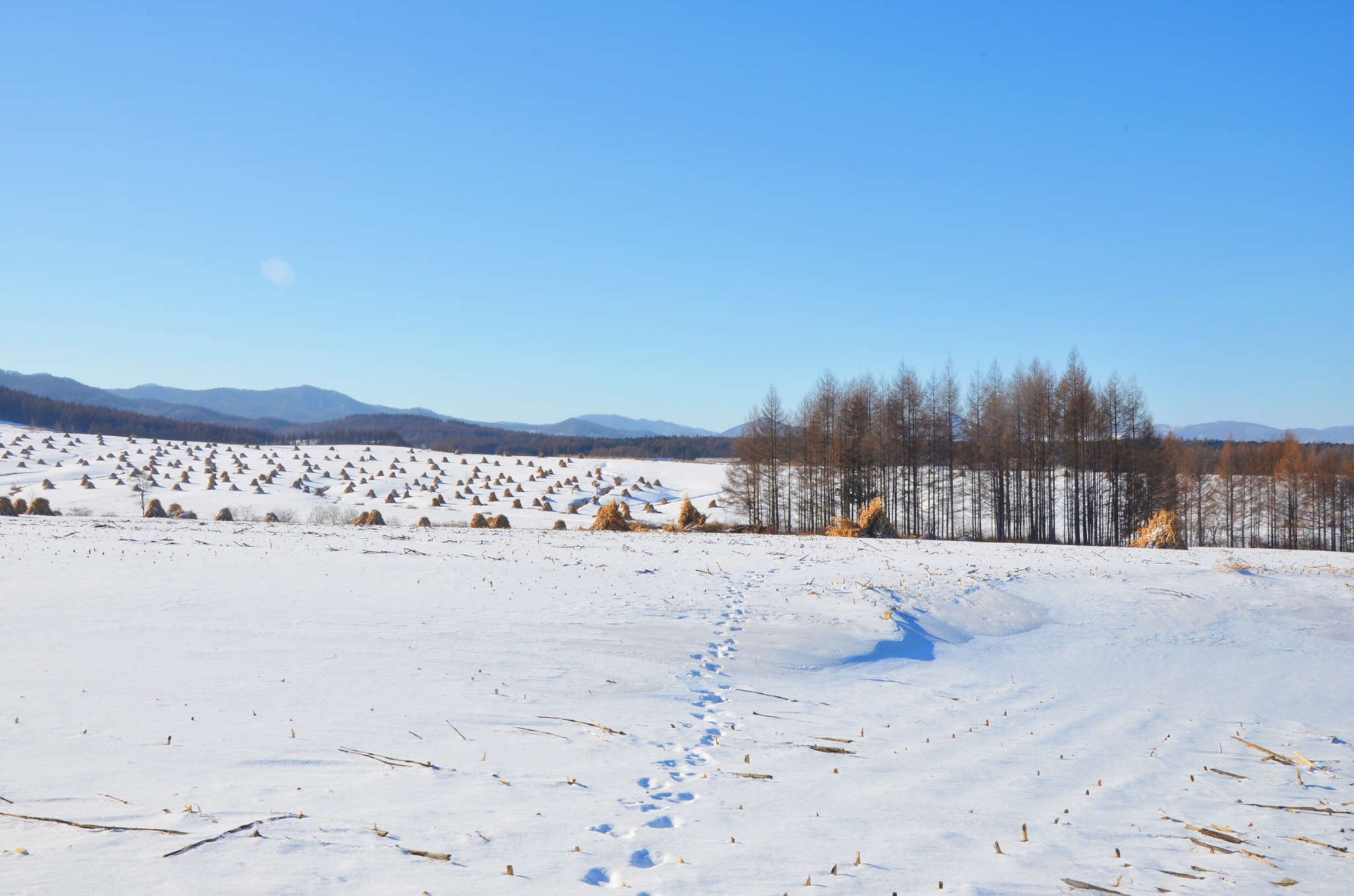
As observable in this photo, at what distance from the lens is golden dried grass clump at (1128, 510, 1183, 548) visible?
24000 millimetres

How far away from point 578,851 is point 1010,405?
42.1 m

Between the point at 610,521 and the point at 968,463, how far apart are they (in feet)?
75.6

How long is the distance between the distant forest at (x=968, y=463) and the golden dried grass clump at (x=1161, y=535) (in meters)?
12.2

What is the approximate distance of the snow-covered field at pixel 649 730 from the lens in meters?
3.92

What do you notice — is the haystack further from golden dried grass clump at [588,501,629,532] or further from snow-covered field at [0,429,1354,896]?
golden dried grass clump at [588,501,629,532]

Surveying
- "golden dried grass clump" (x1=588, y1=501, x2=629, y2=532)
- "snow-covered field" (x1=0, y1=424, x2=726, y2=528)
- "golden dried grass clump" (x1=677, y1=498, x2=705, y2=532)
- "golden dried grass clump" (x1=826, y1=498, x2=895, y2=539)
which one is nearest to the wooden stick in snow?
"golden dried grass clump" (x1=588, y1=501, x2=629, y2=532)

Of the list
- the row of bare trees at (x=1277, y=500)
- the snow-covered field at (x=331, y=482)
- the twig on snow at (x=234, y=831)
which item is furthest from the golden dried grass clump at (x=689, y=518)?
the row of bare trees at (x=1277, y=500)

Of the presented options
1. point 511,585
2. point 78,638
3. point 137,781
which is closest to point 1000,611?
point 511,585

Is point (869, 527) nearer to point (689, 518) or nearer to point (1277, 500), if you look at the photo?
point (689, 518)

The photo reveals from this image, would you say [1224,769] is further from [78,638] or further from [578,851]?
[78,638]

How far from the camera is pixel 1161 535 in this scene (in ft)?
79.2

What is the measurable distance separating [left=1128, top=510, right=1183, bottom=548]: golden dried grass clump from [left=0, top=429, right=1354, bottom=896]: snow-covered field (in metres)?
10.1

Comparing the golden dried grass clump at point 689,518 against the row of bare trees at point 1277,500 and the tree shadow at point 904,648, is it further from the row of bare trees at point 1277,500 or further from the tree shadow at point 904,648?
the row of bare trees at point 1277,500

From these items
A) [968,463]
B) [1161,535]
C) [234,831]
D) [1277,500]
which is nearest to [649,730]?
[234,831]
